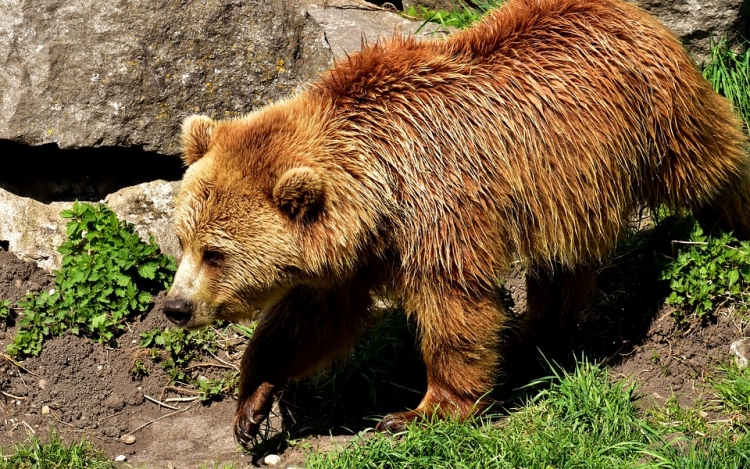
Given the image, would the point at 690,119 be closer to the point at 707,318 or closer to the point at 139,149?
the point at 707,318

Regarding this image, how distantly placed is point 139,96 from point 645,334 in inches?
146

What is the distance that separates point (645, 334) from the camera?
5848mm

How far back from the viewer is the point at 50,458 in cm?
517

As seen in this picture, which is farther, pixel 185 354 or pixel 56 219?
pixel 56 219

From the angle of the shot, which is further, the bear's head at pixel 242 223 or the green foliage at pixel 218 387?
the green foliage at pixel 218 387

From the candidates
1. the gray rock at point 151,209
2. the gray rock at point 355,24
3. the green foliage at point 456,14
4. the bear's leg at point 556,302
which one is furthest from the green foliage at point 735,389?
the gray rock at point 355,24

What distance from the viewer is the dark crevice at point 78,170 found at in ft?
21.6

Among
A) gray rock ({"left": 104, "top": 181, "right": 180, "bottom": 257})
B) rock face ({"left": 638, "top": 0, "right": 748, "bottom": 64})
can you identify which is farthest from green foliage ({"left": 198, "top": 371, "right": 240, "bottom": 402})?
rock face ({"left": 638, "top": 0, "right": 748, "bottom": 64})

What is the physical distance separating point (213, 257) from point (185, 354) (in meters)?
1.68

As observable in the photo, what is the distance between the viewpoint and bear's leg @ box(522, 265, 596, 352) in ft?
19.2

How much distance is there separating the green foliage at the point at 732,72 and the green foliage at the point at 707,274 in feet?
4.46

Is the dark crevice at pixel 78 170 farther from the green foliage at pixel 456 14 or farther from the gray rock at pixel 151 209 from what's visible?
the green foliage at pixel 456 14

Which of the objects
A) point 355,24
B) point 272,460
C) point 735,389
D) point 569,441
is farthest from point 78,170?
point 735,389

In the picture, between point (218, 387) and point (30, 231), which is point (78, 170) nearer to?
point (30, 231)
